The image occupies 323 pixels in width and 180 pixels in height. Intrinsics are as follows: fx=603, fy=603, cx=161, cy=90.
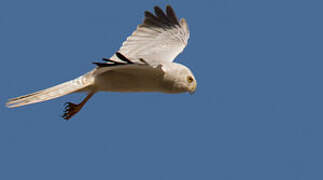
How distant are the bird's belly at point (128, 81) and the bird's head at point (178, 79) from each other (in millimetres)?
127

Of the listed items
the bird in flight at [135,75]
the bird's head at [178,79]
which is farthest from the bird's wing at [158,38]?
the bird's head at [178,79]

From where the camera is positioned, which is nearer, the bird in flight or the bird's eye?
the bird in flight

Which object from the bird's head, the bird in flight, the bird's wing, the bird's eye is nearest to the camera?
the bird in flight

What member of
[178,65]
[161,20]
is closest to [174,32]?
[161,20]

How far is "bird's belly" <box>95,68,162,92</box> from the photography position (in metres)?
7.32

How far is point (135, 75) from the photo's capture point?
731cm

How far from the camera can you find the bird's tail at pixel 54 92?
7250 mm

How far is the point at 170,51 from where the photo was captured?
8312mm

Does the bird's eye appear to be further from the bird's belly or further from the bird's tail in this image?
the bird's tail

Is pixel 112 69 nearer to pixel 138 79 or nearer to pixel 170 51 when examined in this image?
pixel 138 79

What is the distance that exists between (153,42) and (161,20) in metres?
0.42

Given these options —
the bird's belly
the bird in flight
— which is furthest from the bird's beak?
the bird's belly

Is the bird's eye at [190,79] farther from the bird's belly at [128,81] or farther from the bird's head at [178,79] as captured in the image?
the bird's belly at [128,81]

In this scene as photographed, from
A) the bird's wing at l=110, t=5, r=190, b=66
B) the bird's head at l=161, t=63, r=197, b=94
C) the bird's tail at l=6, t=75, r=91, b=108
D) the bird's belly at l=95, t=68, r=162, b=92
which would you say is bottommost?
the bird's tail at l=6, t=75, r=91, b=108
